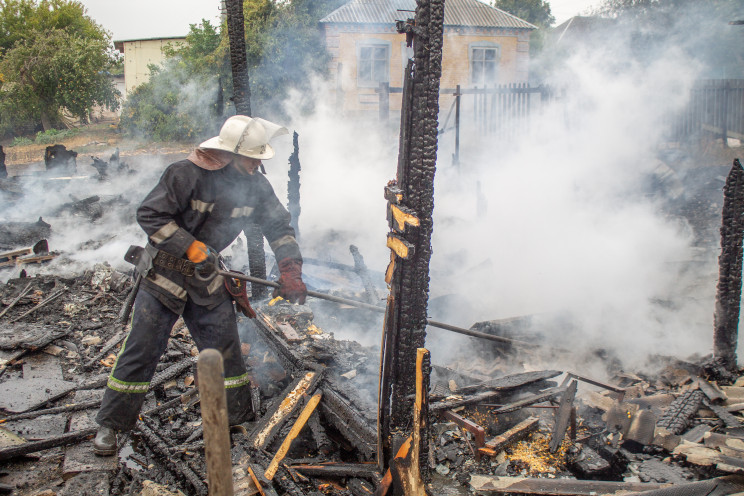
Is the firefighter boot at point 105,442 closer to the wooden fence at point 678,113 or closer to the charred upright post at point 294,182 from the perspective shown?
the charred upright post at point 294,182

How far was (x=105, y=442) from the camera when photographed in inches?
144

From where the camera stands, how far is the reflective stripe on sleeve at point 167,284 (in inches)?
148

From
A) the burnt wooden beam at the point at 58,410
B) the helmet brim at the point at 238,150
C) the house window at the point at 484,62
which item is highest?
the house window at the point at 484,62

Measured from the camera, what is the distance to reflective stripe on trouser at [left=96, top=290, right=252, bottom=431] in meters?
3.70

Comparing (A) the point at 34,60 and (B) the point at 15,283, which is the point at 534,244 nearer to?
(B) the point at 15,283

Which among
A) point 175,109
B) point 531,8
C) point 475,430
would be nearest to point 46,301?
point 475,430

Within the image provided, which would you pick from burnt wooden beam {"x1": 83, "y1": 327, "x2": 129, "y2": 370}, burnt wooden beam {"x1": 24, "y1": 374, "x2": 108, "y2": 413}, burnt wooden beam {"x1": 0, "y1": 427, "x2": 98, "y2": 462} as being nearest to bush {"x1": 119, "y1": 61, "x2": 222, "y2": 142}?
burnt wooden beam {"x1": 83, "y1": 327, "x2": 129, "y2": 370}

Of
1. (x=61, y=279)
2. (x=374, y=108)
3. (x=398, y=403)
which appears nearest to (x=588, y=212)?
(x=398, y=403)

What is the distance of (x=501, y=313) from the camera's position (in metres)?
7.39

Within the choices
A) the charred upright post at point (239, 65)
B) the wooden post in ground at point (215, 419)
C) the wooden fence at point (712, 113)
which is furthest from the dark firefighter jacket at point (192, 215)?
the wooden fence at point (712, 113)

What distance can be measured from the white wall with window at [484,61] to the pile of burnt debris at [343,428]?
798 inches

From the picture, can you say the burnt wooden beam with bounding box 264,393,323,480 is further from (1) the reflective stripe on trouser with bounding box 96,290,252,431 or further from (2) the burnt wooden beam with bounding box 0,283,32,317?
(2) the burnt wooden beam with bounding box 0,283,32,317

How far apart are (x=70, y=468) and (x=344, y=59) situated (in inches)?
819

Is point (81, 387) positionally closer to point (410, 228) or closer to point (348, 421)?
point (348, 421)
